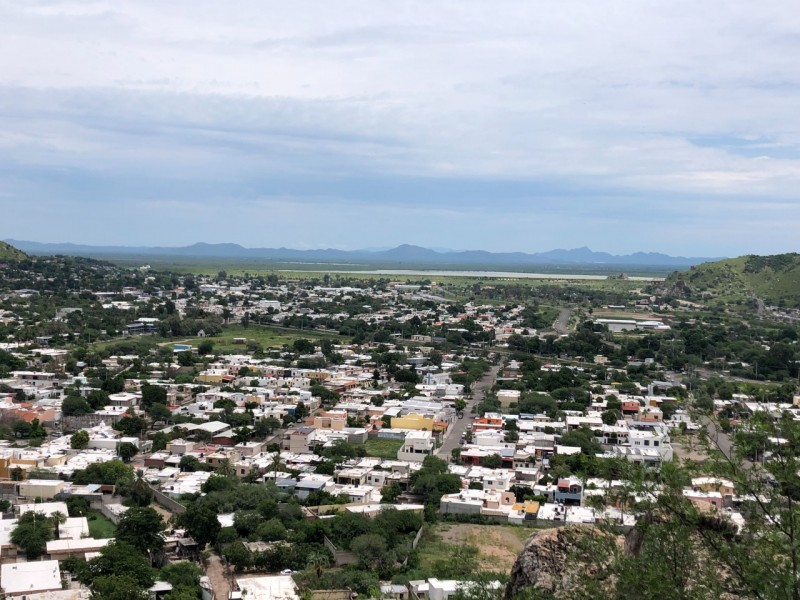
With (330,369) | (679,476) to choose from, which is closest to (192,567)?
(679,476)

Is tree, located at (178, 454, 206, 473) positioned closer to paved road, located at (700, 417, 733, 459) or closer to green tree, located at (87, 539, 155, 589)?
green tree, located at (87, 539, 155, 589)

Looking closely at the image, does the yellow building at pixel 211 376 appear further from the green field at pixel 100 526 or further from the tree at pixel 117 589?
the tree at pixel 117 589

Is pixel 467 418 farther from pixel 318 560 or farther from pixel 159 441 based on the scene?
pixel 318 560

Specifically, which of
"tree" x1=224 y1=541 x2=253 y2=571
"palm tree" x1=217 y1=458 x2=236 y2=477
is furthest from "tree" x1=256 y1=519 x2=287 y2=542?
"palm tree" x1=217 y1=458 x2=236 y2=477

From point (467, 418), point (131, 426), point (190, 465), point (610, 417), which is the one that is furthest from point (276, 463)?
point (610, 417)

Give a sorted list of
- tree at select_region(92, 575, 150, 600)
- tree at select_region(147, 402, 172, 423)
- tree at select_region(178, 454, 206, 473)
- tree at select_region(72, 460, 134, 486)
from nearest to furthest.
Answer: tree at select_region(92, 575, 150, 600) → tree at select_region(72, 460, 134, 486) → tree at select_region(178, 454, 206, 473) → tree at select_region(147, 402, 172, 423)

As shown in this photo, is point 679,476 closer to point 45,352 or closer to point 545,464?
point 545,464
